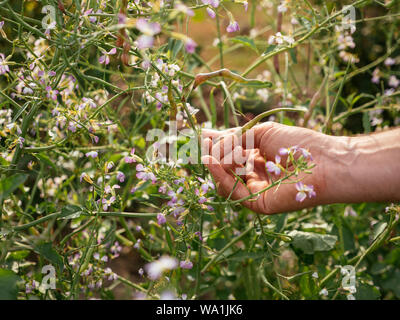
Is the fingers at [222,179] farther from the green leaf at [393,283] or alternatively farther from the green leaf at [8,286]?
the green leaf at [393,283]

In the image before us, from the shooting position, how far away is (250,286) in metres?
1.29

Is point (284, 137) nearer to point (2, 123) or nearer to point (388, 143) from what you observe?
point (388, 143)

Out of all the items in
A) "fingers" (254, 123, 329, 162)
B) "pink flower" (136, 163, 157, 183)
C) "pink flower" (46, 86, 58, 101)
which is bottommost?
"pink flower" (136, 163, 157, 183)

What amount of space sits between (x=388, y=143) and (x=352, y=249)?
49 cm

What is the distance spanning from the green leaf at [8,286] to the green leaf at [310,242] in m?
0.67

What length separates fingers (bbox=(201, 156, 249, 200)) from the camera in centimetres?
95

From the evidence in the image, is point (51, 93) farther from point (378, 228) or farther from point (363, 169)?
point (378, 228)

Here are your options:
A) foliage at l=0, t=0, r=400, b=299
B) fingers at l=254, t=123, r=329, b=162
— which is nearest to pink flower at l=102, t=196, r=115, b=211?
foliage at l=0, t=0, r=400, b=299

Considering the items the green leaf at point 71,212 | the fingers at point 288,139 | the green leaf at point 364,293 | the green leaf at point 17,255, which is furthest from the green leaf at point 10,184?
the green leaf at point 364,293

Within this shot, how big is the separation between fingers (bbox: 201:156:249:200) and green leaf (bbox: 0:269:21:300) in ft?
1.39

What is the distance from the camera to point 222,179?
97 cm

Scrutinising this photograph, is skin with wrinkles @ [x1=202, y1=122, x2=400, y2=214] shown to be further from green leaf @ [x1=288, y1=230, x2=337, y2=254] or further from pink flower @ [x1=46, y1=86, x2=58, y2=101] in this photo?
pink flower @ [x1=46, y1=86, x2=58, y2=101]

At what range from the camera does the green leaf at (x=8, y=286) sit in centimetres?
81
